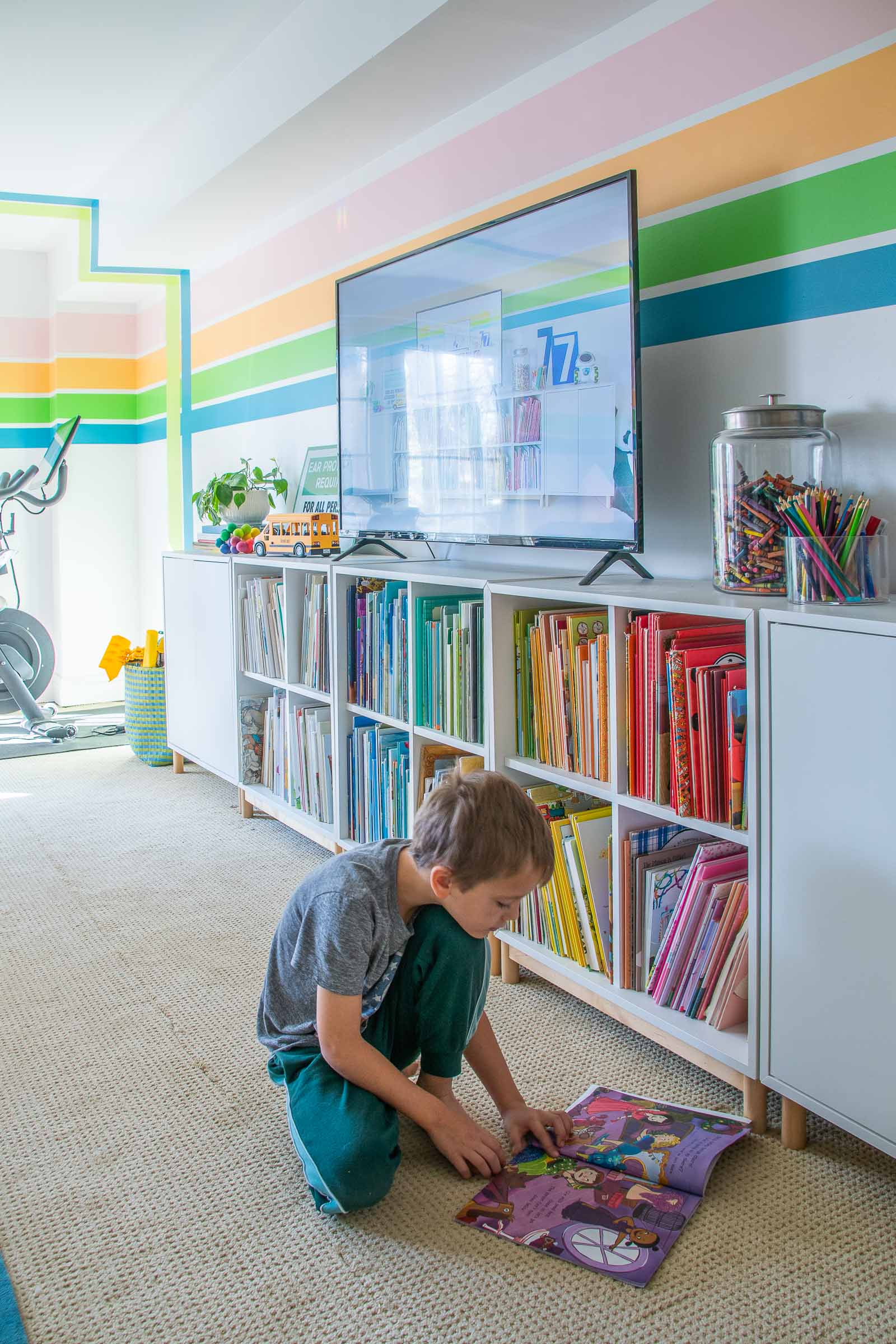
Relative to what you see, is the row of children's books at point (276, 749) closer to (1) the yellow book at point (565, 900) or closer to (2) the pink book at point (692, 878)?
(1) the yellow book at point (565, 900)

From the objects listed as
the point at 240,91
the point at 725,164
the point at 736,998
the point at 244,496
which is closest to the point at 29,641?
the point at 244,496

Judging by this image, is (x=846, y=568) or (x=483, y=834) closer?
(x=483, y=834)

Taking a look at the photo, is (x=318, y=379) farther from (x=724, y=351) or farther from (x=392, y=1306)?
(x=392, y=1306)

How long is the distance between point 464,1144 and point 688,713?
71 centimetres

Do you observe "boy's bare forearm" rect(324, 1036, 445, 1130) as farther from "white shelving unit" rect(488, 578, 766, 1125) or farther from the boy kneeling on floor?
"white shelving unit" rect(488, 578, 766, 1125)

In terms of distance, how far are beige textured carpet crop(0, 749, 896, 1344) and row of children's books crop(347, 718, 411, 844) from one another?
0.44 meters

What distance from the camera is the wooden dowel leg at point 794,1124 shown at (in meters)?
1.63

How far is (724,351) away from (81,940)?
1831mm

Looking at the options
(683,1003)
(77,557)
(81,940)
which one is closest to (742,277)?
(683,1003)

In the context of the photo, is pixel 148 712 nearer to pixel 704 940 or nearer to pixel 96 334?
pixel 96 334

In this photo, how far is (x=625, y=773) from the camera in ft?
6.30

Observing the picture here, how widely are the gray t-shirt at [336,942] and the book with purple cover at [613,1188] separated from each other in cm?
31

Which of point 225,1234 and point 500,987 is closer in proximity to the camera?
point 225,1234

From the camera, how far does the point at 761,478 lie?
1.86m
